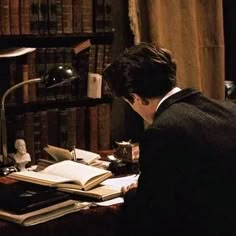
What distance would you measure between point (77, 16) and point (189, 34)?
70 centimetres

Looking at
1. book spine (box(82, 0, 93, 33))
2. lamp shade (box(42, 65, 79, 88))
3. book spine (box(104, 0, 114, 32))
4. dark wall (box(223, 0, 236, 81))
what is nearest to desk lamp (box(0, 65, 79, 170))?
lamp shade (box(42, 65, 79, 88))

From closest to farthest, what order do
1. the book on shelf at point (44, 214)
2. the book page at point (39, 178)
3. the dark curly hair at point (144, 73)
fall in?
the book on shelf at point (44, 214), the dark curly hair at point (144, 73), the book page at point (39, 178)

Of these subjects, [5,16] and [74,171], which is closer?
[74,171]

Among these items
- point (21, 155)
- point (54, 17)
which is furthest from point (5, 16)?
point (21, 155)

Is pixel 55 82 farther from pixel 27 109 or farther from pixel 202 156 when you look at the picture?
pixel 202 156

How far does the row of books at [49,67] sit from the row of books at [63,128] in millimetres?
76

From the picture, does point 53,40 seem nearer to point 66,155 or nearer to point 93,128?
point 93,128

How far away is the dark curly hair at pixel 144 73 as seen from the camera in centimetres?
218

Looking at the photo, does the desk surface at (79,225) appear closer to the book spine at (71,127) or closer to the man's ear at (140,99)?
the man's ear at (140,99)

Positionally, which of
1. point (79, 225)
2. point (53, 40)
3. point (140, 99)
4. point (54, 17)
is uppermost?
point (54, 17)

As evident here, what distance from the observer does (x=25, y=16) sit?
2.83m

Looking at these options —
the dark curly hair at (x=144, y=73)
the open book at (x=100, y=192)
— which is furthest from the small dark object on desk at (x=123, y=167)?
the dark curly hair at (x=144, y=73)

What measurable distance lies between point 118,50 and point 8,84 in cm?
75

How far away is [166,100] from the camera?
Answer: 213 cm
